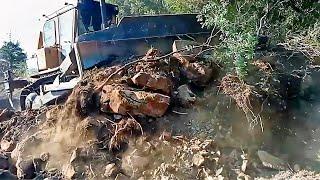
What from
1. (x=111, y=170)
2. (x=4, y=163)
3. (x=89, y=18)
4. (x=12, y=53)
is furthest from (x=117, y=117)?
(x=12, y=53)

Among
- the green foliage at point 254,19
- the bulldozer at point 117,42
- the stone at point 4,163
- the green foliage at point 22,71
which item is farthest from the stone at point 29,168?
the green foliage at point 22,71

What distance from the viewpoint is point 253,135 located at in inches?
224

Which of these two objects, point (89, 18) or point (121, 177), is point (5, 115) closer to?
point (89, 18)

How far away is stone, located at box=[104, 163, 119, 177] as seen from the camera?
541 centimetres

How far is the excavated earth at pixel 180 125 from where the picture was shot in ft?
17.5

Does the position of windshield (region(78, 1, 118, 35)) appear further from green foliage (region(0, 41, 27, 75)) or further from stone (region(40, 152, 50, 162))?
green foliage (region(0, 41, 27, 75))

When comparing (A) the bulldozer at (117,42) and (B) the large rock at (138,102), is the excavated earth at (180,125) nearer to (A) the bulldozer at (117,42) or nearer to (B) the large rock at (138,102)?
(B) the large rock at (138,102)

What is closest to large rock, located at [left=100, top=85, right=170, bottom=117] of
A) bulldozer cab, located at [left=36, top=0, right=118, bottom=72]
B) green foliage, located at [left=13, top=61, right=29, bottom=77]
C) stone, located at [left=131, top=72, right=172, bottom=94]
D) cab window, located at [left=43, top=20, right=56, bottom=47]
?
stone, located at [left=131, top=72, right=172, bottom=94]

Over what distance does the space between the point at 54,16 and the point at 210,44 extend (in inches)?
151

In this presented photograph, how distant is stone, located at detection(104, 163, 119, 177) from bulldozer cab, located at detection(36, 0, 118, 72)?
288cm

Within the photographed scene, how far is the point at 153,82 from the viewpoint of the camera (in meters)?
5.91

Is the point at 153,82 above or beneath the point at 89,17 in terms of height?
beneath

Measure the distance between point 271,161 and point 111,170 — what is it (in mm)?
1988

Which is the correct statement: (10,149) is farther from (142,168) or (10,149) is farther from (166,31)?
(166,31)
